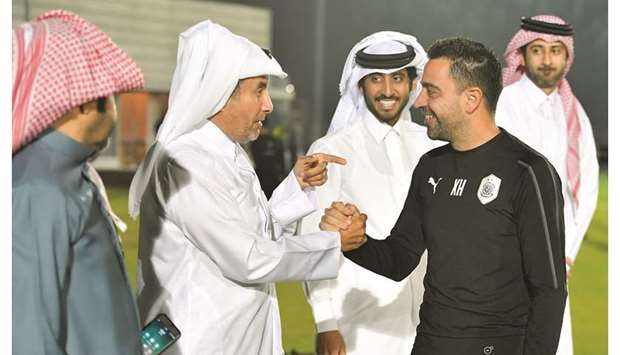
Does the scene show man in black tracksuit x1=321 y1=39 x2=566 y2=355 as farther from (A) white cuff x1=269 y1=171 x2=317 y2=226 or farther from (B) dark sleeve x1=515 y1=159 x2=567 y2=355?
(A) white cuff x1=269 y1=171 x2=317 y2=226

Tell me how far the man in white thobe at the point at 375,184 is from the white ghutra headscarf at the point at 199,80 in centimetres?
93

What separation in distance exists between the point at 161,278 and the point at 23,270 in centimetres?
80

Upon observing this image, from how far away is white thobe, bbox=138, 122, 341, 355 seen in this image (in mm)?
2496

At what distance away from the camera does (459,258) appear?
8.68 feet

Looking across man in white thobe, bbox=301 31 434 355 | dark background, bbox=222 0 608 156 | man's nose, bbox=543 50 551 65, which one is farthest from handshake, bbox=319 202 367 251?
dark background, bbox=222 0 608 156

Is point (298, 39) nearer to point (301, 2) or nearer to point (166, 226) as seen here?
point (301, 2)

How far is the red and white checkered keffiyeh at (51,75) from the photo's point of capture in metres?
1.91

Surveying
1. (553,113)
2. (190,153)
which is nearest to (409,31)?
(553,113)

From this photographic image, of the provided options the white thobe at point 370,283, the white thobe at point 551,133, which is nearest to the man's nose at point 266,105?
the white thobe at point 370,283

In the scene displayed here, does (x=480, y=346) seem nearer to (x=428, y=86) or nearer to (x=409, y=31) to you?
(x=428, y=86)

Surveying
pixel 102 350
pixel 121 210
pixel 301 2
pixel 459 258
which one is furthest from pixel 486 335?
pixel 301 2

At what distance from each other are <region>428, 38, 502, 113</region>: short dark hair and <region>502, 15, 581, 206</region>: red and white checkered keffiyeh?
248 centimetres

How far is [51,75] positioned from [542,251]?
53.3 inches

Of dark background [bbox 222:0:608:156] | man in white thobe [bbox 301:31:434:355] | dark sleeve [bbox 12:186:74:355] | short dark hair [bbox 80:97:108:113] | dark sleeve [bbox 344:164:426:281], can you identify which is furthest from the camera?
dark background [bbox 222:0:608:156]
